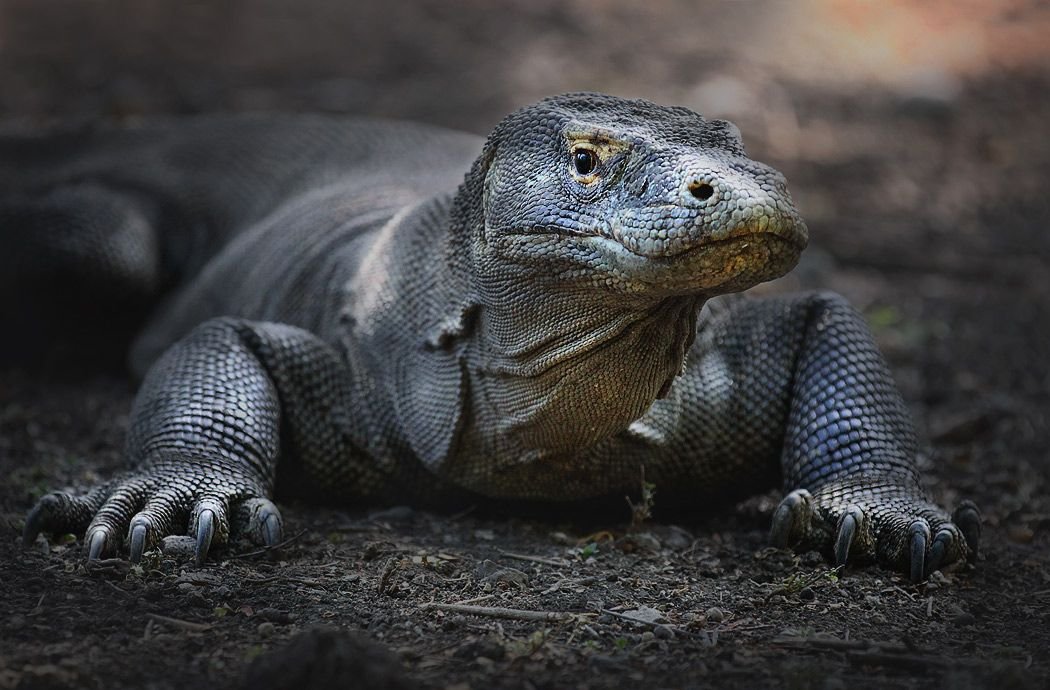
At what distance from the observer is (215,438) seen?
15.6 feet

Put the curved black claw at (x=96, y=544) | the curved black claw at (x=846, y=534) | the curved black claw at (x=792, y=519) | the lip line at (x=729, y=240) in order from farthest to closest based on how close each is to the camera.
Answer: the curved black claw at (x=792, y=519) → the curved black claw at (x=846, y=534) → the curved black claw at (x=96, y=544) → the lip line at (x=729, y=240)

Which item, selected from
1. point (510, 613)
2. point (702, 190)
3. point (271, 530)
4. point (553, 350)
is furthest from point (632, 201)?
point (271, 530)

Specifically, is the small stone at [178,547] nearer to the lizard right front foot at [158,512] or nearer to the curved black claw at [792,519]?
the lizard right front foot at [158,512]

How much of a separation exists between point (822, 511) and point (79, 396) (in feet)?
12.5

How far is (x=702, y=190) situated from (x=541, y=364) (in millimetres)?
939

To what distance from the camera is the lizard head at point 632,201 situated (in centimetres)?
348

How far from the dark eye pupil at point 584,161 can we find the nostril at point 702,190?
45 cm

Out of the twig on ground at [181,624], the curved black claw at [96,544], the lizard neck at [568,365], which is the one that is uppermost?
the lizard neck at [568,365]

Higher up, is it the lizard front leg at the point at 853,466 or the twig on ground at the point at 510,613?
the lizard front leg at the point at 853,466

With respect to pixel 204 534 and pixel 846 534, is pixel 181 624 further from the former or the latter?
pixel 846 534

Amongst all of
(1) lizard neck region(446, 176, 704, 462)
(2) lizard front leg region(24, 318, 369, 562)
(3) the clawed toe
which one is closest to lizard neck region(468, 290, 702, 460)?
(1) lizard neck region(446, 176, 704, 462)

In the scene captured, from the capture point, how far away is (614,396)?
4230mm

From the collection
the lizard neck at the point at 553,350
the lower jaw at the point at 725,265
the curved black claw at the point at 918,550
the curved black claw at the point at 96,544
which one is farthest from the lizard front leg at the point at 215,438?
the curved black claw at the point at 918,550

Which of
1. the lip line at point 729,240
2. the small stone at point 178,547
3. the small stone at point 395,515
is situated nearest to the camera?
the lip line at point 729,240
